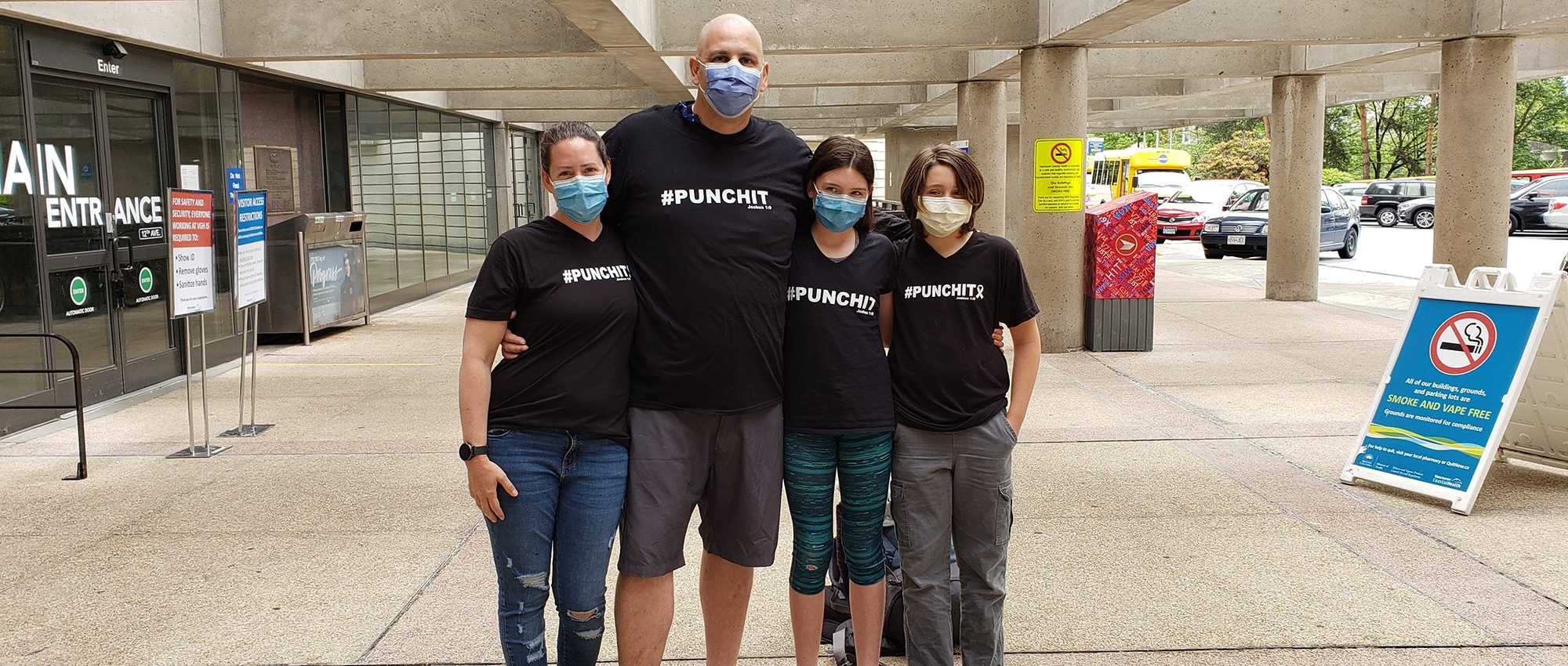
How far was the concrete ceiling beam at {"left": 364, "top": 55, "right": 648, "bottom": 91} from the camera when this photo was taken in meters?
13.6

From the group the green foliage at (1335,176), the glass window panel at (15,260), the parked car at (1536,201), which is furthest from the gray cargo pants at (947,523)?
the green foliage at (1335,176)

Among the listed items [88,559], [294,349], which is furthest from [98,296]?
[88,559]

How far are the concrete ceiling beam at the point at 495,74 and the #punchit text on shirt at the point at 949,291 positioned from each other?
11.1 m

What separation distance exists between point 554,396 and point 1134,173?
128ft

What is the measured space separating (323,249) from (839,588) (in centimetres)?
984

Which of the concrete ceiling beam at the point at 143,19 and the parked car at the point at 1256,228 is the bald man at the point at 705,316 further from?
the parked car at the point at 1256,228

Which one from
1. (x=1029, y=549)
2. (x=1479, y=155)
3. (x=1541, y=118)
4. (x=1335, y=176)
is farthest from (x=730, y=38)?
(x=1541, y=118)

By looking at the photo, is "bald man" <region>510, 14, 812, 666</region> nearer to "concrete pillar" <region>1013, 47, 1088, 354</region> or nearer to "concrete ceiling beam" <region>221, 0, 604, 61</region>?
"concrete ceiling beam" <region>221, 0, 604, 61</region>

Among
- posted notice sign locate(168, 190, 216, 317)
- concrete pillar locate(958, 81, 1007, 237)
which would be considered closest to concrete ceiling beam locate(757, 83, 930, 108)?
concrete pillar locate(958, 81, 1007, 237)

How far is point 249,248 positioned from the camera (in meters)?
7.73

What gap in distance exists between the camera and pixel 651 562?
3.07m

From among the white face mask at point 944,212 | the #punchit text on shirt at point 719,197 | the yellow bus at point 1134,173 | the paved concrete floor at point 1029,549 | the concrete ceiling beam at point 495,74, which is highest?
the concrete ceiling beam at point 495,74

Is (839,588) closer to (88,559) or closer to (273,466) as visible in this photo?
(88,559)

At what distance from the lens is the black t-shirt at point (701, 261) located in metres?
2.99
